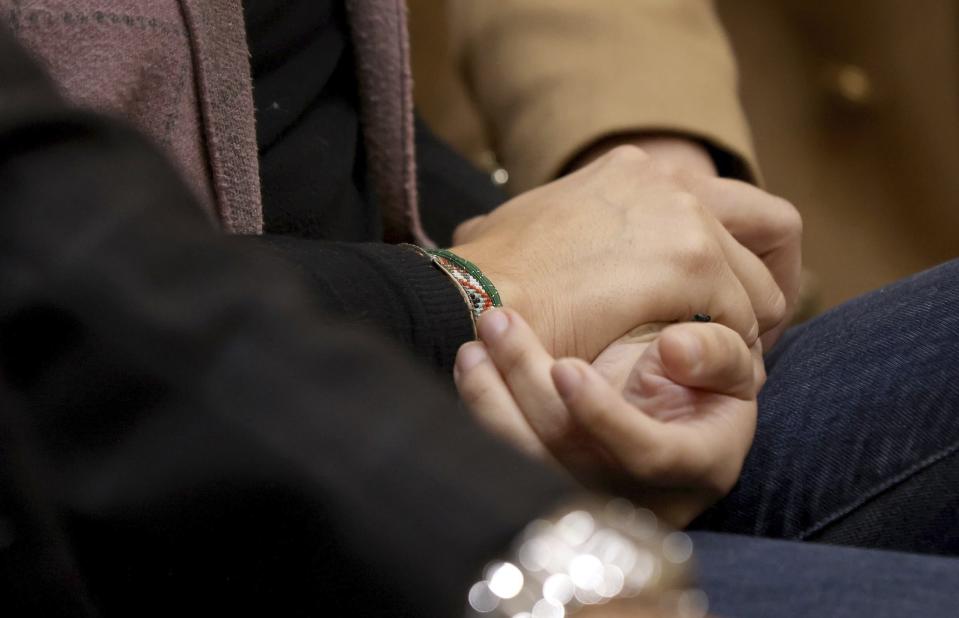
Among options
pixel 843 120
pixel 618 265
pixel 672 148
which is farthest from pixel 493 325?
pixel 843 120

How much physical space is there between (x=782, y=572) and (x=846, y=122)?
133 centimetres

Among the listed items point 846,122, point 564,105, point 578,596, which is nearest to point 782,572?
point 578,596

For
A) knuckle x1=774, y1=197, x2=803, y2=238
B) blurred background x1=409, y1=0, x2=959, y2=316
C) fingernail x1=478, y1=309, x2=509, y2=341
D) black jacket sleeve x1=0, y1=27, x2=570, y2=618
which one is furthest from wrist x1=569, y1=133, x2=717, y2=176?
blurred background x1=409, y1=0, x2=959, y2=316

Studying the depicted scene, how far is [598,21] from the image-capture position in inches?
30.8

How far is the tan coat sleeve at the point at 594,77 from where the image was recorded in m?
0.73

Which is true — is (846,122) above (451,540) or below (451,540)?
below

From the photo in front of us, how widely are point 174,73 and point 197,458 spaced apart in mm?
285

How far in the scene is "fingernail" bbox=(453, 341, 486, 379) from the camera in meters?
0.41

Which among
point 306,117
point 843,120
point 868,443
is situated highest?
point 306,117

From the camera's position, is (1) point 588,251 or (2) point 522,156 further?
(2) point 522,156

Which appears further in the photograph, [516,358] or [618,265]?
[618,265]

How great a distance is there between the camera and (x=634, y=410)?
1.24 ft

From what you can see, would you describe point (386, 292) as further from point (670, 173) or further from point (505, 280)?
point (670, 173)

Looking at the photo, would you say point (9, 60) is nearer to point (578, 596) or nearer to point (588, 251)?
point (578, 596)
